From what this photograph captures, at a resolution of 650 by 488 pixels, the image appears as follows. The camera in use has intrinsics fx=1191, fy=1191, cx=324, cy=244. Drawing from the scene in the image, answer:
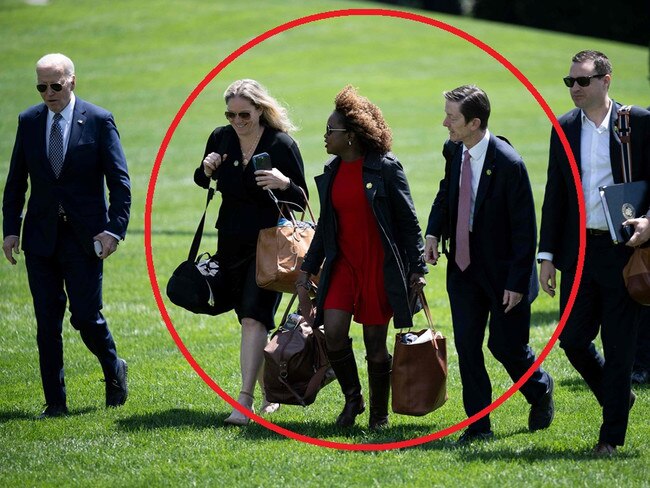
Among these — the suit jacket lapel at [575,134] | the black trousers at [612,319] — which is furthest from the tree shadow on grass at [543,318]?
the suit jacket lapel at [575,134]

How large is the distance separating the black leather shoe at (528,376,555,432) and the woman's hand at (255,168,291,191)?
247 cm

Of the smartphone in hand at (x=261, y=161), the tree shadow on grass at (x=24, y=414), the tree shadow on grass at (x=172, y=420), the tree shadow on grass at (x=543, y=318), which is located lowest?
the tree shadow on grass at (x=24, y=414)

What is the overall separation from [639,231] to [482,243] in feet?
3.83

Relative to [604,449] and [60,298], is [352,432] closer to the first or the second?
[604,449]

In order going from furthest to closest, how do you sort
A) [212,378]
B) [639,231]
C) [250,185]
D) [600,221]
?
[212,378] → [250,185] → [600,221] → [639,231]

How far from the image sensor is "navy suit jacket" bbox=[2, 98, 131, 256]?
9.31 m

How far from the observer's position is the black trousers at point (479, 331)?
27.4ft

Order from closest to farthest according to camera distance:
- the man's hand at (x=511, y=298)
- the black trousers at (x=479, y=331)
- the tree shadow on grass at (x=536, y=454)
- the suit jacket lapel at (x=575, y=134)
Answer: the tree shadow on grass at (x=536, y=454)
the suit jacket lapel at (x=575, y=134)
the man's hand at (x=511, y=298)
the black trousers at (x=479, y=331)

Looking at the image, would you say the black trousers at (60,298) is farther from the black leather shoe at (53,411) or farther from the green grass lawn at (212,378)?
the green grass lawn at (212,378)

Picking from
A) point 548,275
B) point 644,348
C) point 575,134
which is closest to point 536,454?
point 548,275

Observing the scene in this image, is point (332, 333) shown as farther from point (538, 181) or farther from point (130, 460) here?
point (538, 181)

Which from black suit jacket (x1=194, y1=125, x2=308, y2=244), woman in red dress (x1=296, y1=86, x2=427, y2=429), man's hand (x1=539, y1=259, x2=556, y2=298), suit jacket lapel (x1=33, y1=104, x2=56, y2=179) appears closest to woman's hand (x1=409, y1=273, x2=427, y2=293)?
woman in red dress (x1=296, y1=86, x2=427, y2=429)

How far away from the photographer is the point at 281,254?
9.05 meters

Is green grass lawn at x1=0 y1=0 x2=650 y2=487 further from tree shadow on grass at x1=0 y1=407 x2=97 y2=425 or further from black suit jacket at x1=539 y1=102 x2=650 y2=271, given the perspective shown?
black suit jacket at x1=539 y1=102 x2=650 y2=271
